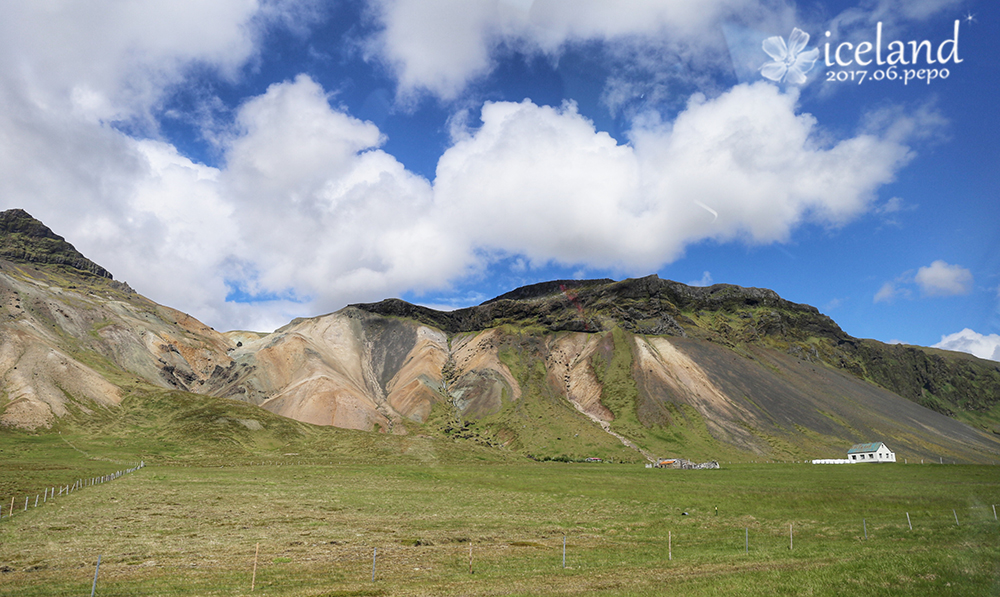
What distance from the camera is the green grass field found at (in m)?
20.8

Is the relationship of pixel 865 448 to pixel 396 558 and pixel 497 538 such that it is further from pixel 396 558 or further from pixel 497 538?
pixel 396 558

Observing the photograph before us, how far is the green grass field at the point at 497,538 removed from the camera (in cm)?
2075

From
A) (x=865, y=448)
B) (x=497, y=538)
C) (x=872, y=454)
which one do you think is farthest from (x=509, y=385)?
(x=497, y=538)

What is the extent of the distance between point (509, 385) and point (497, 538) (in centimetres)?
13613

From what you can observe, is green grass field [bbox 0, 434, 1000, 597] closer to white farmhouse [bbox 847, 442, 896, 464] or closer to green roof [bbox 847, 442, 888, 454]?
white farmhouse [bbox 847, 442, 896, 464]

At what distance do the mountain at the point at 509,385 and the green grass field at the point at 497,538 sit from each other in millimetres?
66908

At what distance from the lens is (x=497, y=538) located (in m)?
32.7

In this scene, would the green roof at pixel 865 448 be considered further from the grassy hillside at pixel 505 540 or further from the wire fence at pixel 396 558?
the wire fence at pixel 396 558

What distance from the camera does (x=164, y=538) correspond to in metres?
30.2

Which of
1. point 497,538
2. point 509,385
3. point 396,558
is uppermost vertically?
point 509,385

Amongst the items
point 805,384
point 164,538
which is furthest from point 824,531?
point 805,384

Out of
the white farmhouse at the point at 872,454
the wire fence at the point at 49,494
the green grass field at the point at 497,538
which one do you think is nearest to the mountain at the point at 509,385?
the white farmhouse at the point at 872,454

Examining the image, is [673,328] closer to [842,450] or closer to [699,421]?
[699,421]

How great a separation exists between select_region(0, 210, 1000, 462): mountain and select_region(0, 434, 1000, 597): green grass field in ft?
220
